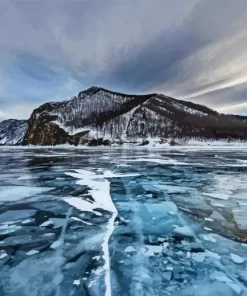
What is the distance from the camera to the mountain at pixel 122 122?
12725cm

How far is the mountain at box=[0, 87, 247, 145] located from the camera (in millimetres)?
127250

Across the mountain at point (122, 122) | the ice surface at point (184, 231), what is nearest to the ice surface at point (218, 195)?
the ice surface at point (184, 231)

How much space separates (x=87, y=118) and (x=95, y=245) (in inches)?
5970

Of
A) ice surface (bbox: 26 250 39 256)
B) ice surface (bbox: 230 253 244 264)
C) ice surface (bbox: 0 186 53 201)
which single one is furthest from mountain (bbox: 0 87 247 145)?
ice surface (bbox: 230 253 244 264)

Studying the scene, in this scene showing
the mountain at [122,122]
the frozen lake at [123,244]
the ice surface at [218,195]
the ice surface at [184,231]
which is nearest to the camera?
the frozen lake at [123,244]

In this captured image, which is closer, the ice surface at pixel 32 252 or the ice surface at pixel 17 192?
the ice surface at pixel 32 252

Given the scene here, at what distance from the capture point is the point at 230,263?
11.3ft

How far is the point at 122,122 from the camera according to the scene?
139750 millimetres

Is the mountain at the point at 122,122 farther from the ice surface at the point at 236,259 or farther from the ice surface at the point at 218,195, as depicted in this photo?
the ice surface at the point at 236,259

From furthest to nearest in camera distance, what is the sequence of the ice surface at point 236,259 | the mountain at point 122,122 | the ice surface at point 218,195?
the mountain at point 122,122 < the ice surface at point 218,195 < the ice surface at point 236,259

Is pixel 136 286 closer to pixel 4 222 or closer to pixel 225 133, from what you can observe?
pixel 4 222

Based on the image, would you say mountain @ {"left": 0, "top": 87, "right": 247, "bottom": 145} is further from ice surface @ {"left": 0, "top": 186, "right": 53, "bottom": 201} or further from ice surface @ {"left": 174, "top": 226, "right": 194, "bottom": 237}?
ice surface @ {"left": 174, "top": 226, "right": 194, "bottom": 237}

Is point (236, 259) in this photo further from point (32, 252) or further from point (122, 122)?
→ point (122, 122)

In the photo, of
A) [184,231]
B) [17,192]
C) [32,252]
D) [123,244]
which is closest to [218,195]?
[184,231]
